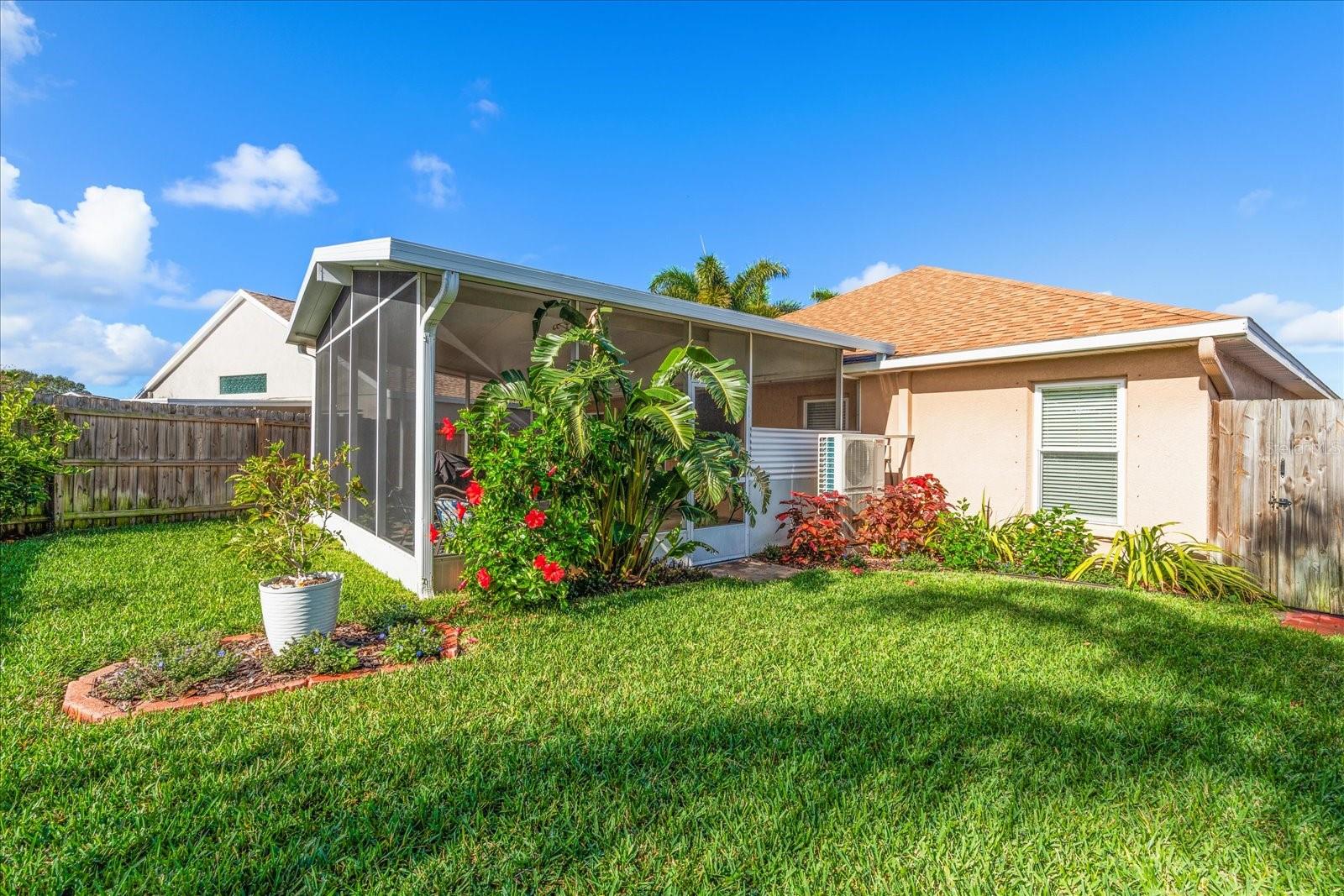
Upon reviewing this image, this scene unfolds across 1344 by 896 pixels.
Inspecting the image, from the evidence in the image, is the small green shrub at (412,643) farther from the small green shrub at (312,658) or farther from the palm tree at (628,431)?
the palm tree at (628,431)

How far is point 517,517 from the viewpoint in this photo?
527cm

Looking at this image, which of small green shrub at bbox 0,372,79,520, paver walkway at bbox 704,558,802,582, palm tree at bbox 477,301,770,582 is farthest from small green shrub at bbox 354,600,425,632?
small green shrub at bbox 0,372,79,520

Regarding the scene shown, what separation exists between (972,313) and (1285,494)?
442cm

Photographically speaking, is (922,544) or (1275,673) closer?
(1275,673)

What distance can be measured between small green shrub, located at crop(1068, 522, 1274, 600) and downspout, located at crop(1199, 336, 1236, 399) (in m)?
1.60

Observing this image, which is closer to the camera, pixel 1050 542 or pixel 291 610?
pixel 291 610

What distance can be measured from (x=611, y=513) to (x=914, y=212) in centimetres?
1146

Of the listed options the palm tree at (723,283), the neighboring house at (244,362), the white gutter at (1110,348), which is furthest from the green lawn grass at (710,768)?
the palm tree at (723,283)

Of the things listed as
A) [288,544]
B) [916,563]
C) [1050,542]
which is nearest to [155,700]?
[288,544]

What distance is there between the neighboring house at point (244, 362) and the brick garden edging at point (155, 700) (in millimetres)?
15352

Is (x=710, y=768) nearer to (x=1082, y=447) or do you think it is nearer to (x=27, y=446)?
(x=1082, y=447)

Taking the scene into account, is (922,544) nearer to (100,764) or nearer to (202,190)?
(100,764)

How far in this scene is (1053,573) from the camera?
6996 mm

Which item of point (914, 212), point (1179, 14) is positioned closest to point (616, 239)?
point (914, 212)
